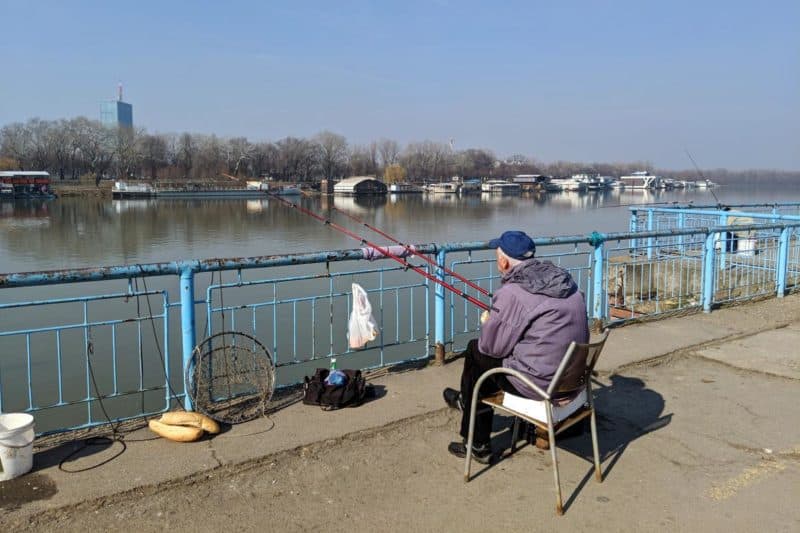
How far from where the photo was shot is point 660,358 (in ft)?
19.7

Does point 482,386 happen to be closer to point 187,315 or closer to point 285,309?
point 187,315

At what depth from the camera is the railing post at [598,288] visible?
6730 mm

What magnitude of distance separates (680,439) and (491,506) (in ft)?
5.22

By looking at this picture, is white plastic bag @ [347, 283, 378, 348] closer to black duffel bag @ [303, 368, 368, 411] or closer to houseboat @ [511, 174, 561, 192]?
black duffel bag @ [303, 368, 368, 411]

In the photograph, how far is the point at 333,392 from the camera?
468 cm

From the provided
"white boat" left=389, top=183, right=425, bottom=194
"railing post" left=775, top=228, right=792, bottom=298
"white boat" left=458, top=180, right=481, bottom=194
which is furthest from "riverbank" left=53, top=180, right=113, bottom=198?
"railing post" left=775, top=228, right=792, bottom=298

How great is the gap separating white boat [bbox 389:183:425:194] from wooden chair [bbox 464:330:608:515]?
378ft

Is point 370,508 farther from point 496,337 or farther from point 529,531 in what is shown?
point 496,337

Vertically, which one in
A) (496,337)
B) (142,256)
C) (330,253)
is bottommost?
(142,256)

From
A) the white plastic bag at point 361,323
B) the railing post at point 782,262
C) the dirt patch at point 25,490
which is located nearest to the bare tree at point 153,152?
the railing post at point 782,262

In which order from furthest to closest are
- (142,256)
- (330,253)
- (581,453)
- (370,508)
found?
(142,256), (330,253), (581,453), (370,508)

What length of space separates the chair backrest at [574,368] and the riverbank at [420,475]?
577 millimetres

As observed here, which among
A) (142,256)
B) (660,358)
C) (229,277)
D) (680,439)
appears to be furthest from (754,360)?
(142,256)

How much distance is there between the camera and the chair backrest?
3.24 meters
